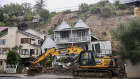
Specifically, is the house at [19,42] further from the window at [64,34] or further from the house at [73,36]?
the window at [64,34]

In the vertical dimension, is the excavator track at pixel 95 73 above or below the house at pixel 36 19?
below

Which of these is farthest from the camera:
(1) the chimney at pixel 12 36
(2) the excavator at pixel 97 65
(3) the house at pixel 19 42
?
(1) the chimney at pixel 12 36

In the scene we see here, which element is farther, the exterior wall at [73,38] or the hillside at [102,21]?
the hillside at [102,21]

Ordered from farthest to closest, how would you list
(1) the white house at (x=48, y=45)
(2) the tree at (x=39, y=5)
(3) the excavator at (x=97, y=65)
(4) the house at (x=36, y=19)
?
1. (2) the tree at (x=39, y=5)
2. (4) the house at (x=36, y=19)
3. (1) the white house at (x=48, y=45)
4. (3) the excavator at (x=97, y=65)

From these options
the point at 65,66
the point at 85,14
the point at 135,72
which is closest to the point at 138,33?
the point at 135,72

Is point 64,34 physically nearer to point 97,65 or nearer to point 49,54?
point 49,54

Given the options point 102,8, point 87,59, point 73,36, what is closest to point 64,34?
point 73,36

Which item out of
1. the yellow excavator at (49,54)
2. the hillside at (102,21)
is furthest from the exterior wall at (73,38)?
the hillside at (102,21)

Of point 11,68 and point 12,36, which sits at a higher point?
point 12,36

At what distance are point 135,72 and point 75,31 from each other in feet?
61.1

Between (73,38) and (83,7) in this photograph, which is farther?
(83,7)

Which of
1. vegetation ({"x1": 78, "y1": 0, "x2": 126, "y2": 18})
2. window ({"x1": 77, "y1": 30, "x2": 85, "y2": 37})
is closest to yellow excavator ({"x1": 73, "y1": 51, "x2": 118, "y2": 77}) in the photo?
window ({"x1": 77, "y1": 30, "x2": 85, "y2": 37})

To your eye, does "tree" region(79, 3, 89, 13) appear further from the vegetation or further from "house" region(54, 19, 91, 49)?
"house" region(54, 19, 91, 49)

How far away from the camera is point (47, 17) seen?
63125 millimetres
